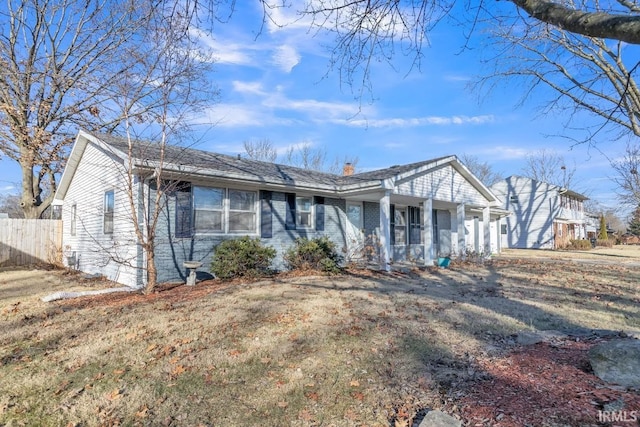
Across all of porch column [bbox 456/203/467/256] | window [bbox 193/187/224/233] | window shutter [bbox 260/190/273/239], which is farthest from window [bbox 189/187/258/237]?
porch column [bbox 456/203/467/256]

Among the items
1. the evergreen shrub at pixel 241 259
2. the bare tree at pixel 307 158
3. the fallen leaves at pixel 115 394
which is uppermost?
the bare tree at pixel 307 158

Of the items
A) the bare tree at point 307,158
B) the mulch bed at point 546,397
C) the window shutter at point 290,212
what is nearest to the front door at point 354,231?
the window shutter at point 290,212

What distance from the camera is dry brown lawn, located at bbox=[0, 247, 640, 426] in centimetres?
322

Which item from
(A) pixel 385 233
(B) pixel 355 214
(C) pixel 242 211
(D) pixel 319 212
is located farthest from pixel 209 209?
(B) pixel 355 214

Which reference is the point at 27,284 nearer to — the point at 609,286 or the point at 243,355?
the point at 243,355

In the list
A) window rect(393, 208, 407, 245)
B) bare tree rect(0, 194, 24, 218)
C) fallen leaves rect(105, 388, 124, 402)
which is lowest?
fallen leaves rect(105, 388, 124, 402)

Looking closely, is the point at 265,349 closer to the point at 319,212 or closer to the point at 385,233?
the point at 385,233

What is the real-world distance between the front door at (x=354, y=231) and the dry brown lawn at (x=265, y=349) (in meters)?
4.40

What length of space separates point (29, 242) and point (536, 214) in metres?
35.8

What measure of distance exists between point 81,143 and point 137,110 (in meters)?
3.87

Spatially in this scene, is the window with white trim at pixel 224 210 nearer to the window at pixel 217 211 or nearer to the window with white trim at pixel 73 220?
the window at pixel 217 211

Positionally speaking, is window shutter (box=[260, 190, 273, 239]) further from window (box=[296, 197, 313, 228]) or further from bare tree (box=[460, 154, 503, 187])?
bare tree (box=[460, 154, 503, 187])

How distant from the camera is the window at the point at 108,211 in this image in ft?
34.4

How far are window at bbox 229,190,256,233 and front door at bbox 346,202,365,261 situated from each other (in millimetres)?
3924
